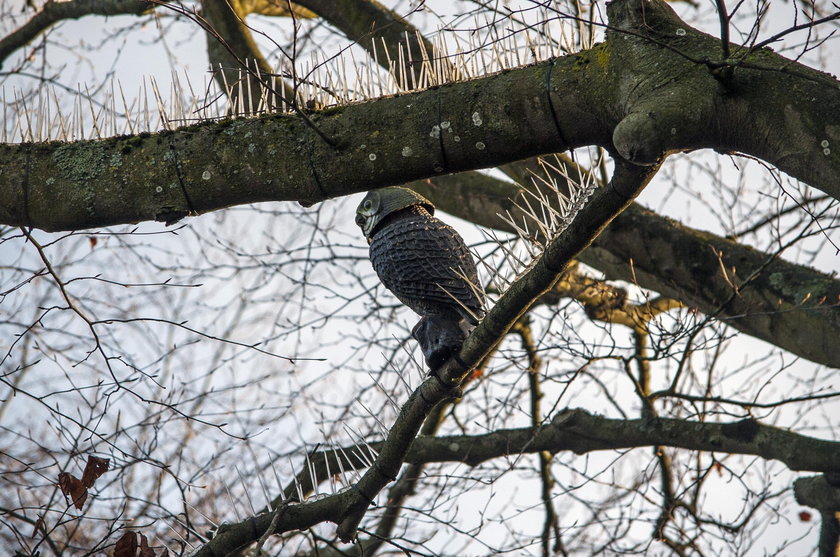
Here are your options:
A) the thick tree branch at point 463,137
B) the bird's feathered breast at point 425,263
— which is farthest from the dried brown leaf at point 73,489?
the bird's feathered breast at point 425,263

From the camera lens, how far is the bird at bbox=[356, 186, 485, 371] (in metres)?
2.65

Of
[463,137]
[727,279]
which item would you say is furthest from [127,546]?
[727,279]

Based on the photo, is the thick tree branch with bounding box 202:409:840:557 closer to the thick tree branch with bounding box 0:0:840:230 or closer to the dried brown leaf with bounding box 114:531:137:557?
the dried brown leaf with bounding box 114:531:137:557

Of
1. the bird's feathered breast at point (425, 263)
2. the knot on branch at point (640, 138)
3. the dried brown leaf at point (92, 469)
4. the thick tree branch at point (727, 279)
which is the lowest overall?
the knot on branch at point (640, 138)

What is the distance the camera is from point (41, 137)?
287cm

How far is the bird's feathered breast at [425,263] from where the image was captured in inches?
104

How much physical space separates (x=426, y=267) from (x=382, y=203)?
0.31 meters

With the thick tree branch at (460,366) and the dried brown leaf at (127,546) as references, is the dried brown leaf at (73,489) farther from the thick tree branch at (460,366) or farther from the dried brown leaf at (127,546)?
the thick tree branch at (460,366)

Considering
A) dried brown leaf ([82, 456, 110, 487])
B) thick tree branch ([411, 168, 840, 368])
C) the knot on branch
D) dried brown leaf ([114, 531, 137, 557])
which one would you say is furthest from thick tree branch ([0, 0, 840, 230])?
thick tree branch ([411, 168, 840, 368])

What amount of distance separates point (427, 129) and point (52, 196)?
1.30m

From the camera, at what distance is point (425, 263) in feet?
8.64

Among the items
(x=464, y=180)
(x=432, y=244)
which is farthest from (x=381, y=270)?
(x=464, y=180)

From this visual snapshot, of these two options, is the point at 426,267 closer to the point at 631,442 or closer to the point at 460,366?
the point at 460,366

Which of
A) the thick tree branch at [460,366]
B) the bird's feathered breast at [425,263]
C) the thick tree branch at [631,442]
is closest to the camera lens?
the thick tree branch at [460,366]
